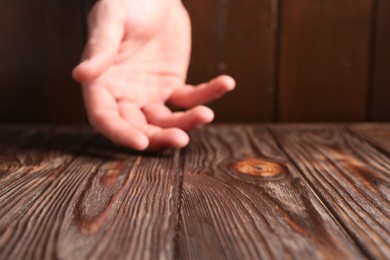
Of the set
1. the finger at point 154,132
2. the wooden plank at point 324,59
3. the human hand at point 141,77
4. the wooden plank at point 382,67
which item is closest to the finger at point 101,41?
the human hand at point 141,77

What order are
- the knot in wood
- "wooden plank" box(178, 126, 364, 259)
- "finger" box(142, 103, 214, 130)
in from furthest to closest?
"finger" box(142, 103, 214, 130)
the knot in wood
"wooden plank" box(178, 126, 364, 259)

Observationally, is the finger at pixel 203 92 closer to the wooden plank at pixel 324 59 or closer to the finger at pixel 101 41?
the finger at pixel 101 41

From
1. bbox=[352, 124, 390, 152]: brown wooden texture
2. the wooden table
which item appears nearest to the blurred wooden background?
bbox=[352, 124, 390, 152]: brown wooden texture

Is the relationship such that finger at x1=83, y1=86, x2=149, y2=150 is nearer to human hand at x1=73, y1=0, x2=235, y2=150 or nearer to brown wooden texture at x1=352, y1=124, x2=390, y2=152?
human hand at x1=73, y1=0, x2=235, y2=150

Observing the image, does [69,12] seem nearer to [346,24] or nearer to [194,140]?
[194,140]

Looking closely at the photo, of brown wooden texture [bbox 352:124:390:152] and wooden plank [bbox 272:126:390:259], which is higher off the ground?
wooden plank [bbox 272:126:390:259]

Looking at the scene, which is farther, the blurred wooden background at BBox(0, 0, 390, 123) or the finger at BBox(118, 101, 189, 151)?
the blurred wooden background at BBox(0, 0, 390, 123)

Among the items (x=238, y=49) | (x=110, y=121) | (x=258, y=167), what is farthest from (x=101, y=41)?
(x=238, y=49)

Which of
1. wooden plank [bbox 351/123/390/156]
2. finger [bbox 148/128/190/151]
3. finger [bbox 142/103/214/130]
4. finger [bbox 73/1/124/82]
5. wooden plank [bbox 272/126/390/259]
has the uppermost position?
finger [bbox 73/1/124/82]

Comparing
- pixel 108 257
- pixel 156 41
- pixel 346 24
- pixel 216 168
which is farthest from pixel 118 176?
pixel 346 24
